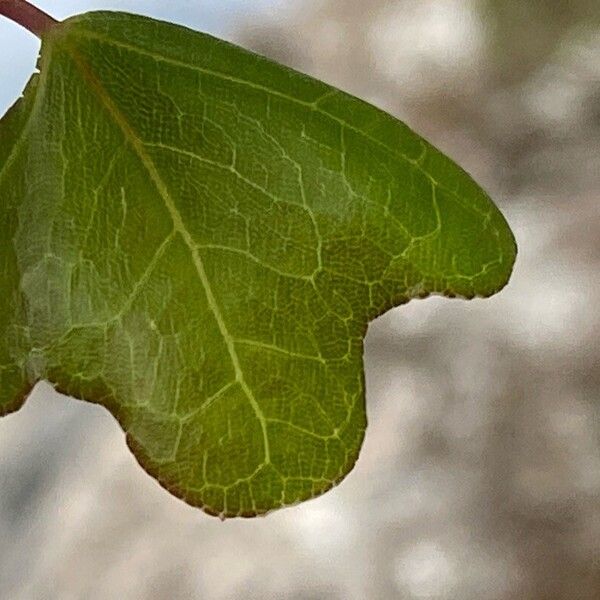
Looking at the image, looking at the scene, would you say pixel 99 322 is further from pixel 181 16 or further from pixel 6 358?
pixel 181 16

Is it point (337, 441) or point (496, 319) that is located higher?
point (496, 319)

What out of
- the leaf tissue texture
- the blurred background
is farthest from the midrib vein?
the blurred background

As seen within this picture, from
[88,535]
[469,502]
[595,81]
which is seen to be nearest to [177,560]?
[88,535]

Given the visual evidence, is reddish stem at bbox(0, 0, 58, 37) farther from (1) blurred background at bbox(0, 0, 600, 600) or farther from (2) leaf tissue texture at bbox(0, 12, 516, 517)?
(1) blurred background at bbox(0, 0, 600, 600)

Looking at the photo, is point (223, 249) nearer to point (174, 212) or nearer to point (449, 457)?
point (174, 212)

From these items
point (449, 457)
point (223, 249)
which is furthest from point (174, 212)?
point (449, 457)

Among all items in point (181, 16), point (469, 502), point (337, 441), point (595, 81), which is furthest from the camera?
point (181, 16)

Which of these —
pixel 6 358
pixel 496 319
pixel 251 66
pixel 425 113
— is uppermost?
pixel 425 113

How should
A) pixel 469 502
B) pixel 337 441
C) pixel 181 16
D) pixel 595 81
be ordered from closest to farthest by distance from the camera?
pixel 337 441 → pixel 469 502 → pixel 595 81 → pixel 181 16
